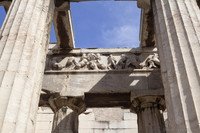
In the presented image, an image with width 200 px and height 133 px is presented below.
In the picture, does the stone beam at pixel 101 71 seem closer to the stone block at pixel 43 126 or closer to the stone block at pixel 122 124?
the stone block at pixel 122 124

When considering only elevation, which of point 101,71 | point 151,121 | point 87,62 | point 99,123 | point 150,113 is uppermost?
point 87,62

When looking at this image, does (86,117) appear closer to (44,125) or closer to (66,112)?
(44,125)

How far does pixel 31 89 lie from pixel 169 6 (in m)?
4.11

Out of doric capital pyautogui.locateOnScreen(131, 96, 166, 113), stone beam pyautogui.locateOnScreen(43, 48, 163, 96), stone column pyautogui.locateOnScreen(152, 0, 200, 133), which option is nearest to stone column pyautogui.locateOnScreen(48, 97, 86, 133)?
stone beam pyautogui.locateOnScreen(43, 48, 163, 96)

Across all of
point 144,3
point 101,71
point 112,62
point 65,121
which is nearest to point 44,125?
point 65,121

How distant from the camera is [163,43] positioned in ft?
19.8

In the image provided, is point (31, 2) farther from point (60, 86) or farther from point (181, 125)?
point (181, 125)

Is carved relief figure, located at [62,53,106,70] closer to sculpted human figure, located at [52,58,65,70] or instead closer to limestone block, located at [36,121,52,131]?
sculpted human figure, located at [52,58,65,70]

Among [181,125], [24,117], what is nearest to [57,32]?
[24,117]

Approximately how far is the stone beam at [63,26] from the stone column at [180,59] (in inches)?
146

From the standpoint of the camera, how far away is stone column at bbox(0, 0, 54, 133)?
188 inches

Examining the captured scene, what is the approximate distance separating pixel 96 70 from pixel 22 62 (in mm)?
4789

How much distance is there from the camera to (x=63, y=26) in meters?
10.3

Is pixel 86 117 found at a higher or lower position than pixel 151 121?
higher
